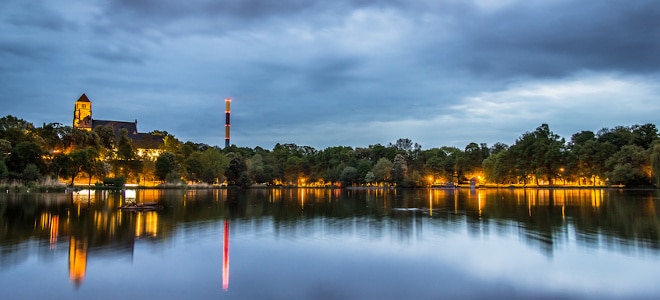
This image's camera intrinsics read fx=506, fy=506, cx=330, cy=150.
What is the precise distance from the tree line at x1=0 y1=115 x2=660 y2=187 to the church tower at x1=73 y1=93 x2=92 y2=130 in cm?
1701

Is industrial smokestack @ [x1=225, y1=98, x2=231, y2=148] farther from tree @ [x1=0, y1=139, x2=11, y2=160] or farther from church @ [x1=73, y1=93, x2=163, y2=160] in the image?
tree @ [x1=0, y1=139, x2=11, y2=160]

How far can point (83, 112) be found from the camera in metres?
127

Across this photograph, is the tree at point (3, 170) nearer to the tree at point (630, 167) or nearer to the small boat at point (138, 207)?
the small boat at point (138, 207)

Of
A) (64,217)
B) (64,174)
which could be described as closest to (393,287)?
(64,217)

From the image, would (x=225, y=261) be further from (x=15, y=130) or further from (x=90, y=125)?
(x=90, y=125)

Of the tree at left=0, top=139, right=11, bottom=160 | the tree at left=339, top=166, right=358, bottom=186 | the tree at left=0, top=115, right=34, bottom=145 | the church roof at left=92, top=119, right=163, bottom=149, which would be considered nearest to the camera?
the tree at left=0, top=139, right=11, bottom=160

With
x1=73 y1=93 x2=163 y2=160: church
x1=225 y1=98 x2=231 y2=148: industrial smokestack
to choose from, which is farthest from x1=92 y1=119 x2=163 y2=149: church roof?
x1=225 y1=98 x2=231 y2=148: industrial smokestack

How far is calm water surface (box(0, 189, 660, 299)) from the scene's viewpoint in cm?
1128

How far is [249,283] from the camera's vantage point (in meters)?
12.0

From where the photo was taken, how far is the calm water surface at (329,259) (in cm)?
1128

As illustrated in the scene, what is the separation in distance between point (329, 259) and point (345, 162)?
121870 millimetres

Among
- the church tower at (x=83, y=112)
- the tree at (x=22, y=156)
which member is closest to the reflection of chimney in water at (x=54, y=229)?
the tree at (x=22, y=156)

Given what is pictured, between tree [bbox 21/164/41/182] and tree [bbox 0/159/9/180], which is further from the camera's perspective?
tree [bbox 21/164/41/182]

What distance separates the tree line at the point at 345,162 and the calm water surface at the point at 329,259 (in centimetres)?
4987
